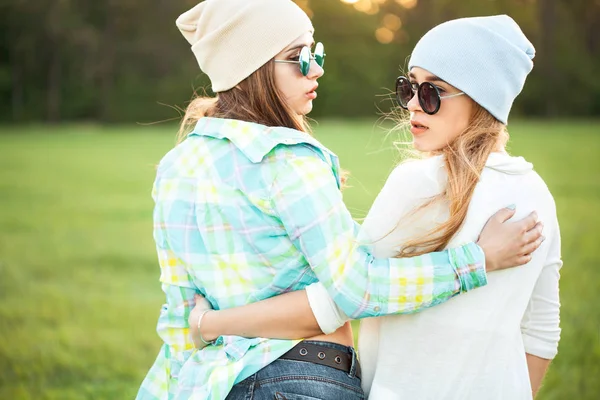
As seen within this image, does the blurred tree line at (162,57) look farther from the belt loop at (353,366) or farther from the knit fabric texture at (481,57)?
the belt loop at (353,366)

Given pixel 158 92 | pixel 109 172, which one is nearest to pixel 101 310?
pixel 109 172

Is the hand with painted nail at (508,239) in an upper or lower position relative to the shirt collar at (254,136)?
lower

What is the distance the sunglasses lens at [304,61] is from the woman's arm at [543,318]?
2.81 feet

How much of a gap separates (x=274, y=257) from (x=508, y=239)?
62 cm

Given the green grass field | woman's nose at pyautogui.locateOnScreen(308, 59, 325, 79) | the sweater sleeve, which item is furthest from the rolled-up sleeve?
the green grass field

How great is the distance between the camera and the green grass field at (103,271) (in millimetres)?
4926

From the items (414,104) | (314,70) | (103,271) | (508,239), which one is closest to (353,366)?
(508,239)

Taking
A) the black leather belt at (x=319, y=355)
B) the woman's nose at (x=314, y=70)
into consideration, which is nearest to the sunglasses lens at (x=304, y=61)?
the woman's nose at (x=314, y=70)

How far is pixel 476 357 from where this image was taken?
2018 millimetres

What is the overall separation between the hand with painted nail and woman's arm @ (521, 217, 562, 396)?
0.13 m

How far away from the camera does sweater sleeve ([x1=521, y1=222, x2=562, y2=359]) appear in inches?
84.8

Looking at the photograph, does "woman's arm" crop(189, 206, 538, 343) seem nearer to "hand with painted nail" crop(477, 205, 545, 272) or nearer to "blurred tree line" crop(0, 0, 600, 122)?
"hand with painted nail" crop(477, 205, 545, 272)

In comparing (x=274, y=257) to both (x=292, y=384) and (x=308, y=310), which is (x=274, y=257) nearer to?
(x=308, y=310)

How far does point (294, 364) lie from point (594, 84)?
40.9 meters
